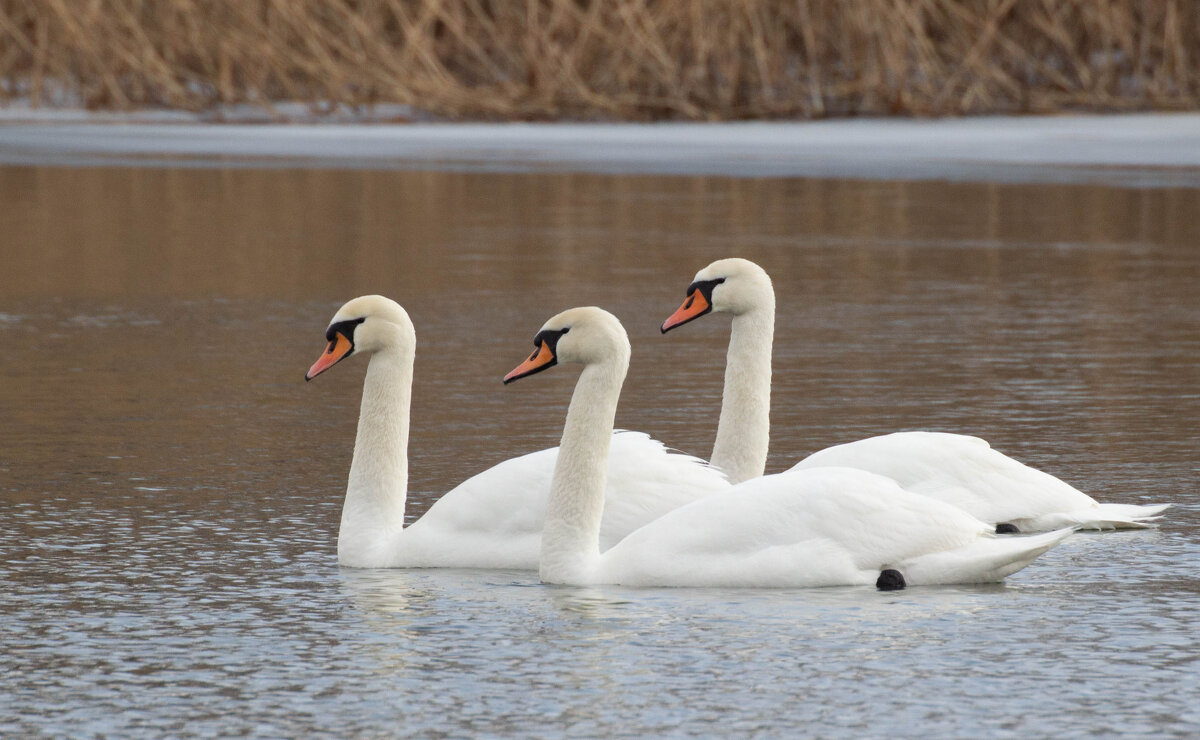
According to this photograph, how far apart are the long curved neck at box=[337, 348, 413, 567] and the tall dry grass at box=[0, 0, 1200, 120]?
66.3 feet

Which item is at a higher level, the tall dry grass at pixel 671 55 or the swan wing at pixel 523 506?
the tall dry grass at pixel 671 55

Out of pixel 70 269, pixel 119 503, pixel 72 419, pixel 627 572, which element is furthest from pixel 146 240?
pixel 627 572

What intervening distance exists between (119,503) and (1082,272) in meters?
9.03

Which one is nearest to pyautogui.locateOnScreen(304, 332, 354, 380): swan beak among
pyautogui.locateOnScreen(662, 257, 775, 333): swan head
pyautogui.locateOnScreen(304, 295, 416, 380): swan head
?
pyautogui.locateOnScreen(304, 295, 416, 380): swan head

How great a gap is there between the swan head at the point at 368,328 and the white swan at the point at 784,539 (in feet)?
2.75

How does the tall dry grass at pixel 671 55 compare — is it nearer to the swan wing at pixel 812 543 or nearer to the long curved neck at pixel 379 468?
the long curved neck at pixel 379 468

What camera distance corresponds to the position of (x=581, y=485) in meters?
6.61

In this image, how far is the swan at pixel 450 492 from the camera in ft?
22.5

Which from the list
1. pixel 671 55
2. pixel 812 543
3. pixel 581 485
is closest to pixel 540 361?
pixel 581 485

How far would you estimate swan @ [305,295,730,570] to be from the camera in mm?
6863

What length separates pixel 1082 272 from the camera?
15.4 m

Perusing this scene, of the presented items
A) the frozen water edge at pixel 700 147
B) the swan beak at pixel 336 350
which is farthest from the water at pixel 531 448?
the frozen water edge at pixel 700 147

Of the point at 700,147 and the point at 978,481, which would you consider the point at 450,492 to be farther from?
the point at 700,147

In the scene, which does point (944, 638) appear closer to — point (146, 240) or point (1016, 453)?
point (1016, 453)
